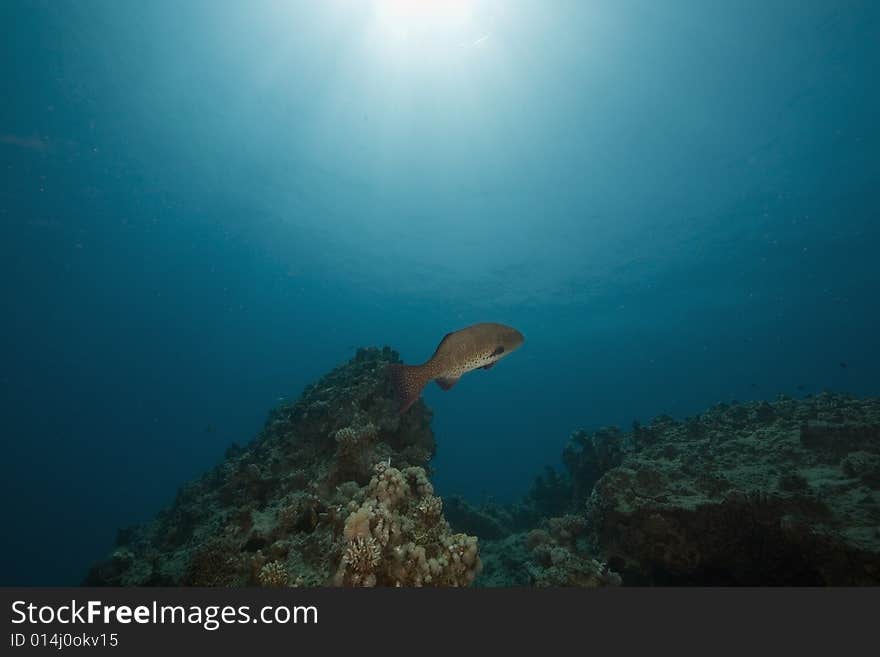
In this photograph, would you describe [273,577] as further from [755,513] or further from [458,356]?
[755,513]

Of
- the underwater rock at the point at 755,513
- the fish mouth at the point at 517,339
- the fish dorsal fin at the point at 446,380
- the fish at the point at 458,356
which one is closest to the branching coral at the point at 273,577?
the fish at the point at 458,356

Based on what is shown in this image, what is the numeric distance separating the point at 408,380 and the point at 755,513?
5.18m

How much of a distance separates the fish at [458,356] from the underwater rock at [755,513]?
378cm

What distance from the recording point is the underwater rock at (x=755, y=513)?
183 inches

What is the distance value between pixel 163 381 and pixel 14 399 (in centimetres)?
2515

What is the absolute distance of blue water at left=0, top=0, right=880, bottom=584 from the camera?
85.3 feet

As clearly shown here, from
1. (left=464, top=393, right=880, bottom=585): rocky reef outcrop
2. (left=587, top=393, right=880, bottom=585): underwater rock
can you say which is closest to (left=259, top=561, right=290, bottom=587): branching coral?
(left=464, top=393, right=880, bottom=585): rocky reef outcrop

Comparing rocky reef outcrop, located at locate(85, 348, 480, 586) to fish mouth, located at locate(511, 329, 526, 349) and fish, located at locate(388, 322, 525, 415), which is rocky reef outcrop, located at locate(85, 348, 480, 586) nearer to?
fish, located at locate(388, 322, 525, 415)

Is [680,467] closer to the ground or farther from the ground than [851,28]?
closer to the ground

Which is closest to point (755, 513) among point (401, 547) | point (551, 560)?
point (551, 560)

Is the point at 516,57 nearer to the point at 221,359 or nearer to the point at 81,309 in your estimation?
the point at 81,309

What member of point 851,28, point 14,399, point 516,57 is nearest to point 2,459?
point 14,399

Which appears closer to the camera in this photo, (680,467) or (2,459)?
(680,467)

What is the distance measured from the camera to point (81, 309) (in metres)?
65.9
